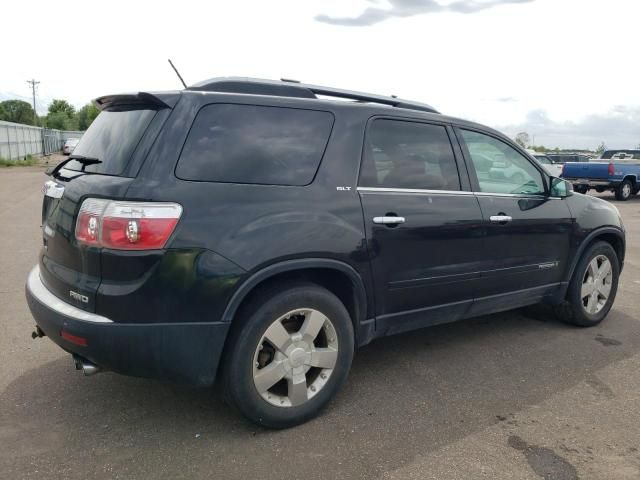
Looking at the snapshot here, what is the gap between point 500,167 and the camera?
177 inches

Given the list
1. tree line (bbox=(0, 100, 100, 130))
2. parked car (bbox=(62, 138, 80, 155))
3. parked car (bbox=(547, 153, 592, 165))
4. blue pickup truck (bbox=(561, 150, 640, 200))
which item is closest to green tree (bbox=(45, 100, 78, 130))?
tree line (bbox=(0, 100, 100, 130))

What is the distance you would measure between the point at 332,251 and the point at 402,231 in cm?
58

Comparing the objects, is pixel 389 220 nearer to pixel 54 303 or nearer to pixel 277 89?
pixel 277 89

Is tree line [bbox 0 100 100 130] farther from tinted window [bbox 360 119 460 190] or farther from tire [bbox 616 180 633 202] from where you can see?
tinted window [bbox 360 119 460 190]

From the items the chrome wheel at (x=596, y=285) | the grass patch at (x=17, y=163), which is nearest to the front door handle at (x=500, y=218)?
the chrome wheel at (x=596, y=285)

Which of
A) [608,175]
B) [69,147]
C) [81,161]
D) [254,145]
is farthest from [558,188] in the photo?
[69,147]

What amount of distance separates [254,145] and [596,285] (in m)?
3.60

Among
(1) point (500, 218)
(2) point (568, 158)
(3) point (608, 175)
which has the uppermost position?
(1) point (500, 218)

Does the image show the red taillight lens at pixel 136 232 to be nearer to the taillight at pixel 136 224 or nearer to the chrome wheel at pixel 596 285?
the taillight at pixel 136 224

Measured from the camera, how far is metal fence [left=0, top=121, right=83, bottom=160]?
34.2 metres

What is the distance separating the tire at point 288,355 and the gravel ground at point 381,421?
157 millimetres

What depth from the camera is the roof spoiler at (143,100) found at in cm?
303

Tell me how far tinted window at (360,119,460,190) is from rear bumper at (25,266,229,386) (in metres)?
1.35

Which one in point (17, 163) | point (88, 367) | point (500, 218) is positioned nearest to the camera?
point (88, 367)
